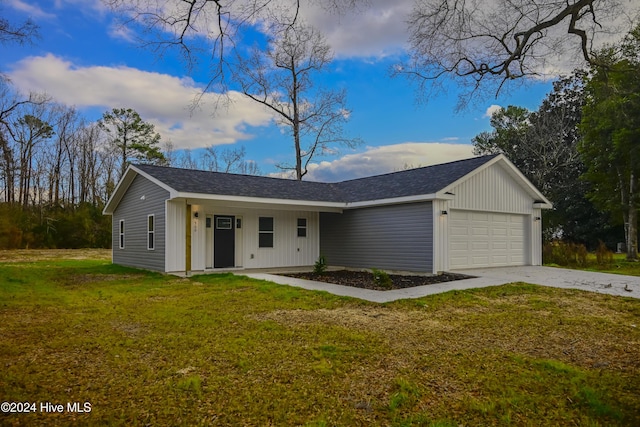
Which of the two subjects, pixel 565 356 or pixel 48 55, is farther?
pixel 48 55

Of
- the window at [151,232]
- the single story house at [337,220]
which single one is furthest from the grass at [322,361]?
the window at [151,232]

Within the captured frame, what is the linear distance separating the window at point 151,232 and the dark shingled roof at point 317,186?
60.7 inches

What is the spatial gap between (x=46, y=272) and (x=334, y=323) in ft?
37.2

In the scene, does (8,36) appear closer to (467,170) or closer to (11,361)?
(11,361)

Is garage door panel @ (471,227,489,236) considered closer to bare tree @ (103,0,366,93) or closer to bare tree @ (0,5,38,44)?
bare tree @ (103,0,366,93)

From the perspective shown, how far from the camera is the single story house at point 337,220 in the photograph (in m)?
12.2

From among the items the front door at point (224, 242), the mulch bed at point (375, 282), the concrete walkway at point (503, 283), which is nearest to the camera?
the concrete walkway at point (503, 283)

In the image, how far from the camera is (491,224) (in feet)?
45.1

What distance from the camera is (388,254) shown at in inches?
519

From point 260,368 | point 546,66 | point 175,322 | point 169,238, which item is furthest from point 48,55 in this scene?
point 546,66

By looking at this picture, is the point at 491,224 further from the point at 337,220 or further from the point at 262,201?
the point at 262,201

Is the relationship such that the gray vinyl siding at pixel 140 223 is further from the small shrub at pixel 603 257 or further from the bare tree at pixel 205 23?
the small shrub at pixel 603 257

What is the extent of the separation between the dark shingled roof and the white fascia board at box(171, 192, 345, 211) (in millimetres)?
160

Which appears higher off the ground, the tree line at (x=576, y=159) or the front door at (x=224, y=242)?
the tree line at (x=576, y=159)
